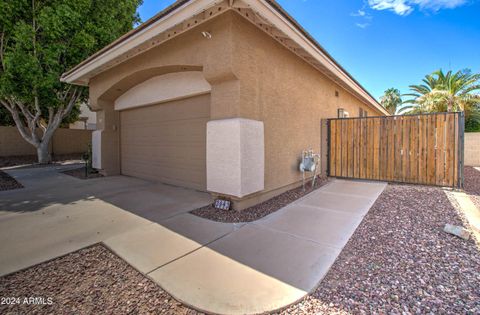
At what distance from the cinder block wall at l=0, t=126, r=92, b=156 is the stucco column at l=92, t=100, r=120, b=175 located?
758 cm

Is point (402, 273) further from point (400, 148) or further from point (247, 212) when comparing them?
point (400, 148)

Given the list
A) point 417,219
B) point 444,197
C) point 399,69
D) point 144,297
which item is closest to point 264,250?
point 144,297

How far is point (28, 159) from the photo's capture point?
12688 mm

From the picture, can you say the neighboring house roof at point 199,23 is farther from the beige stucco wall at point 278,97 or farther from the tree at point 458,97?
the tree at point 458,97

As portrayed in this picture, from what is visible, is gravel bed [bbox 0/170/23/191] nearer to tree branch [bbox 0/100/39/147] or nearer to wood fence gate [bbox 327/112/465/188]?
tree branch [bbox 0/100/39/147]

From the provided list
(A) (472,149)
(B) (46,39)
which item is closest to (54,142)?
(B) (46,39)

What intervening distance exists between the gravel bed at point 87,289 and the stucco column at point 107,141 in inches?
255

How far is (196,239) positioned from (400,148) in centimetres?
649

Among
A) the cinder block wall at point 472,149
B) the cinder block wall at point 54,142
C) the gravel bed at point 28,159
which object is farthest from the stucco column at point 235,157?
the cinder block wall at point 472,149

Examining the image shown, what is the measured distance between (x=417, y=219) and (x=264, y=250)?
3.02 m

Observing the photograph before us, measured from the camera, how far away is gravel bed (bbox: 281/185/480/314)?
6.45 ft

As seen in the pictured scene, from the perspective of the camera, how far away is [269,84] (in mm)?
5195

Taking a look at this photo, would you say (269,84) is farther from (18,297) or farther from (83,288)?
(18,297)

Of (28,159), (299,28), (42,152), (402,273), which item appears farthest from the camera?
(28,159)
